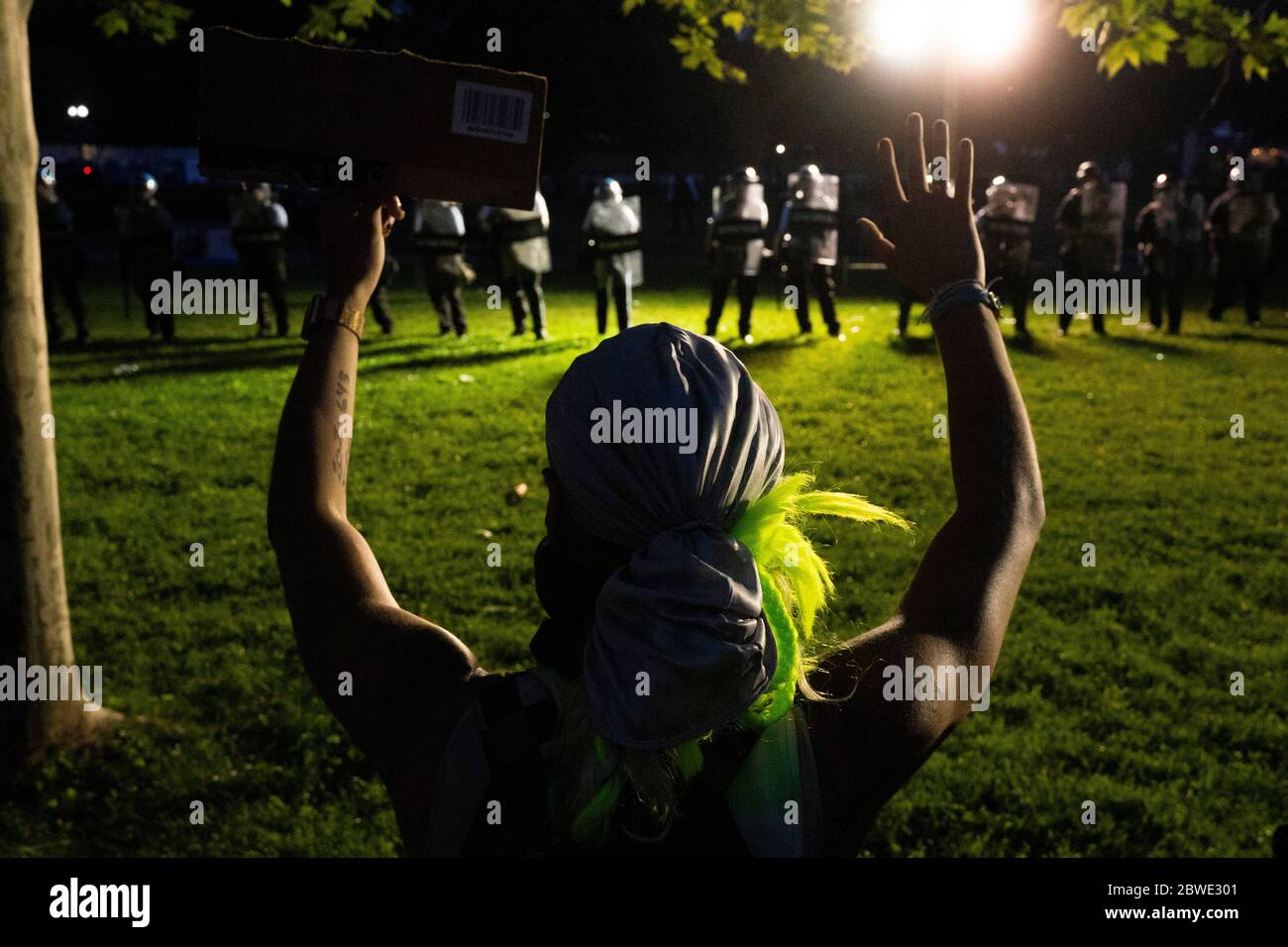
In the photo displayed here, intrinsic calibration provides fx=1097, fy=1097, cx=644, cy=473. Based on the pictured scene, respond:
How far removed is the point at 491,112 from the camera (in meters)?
2.01

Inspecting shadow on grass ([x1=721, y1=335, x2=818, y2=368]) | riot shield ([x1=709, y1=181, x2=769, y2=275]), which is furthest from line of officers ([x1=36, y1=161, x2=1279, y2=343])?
shadow on grass ([x1=721, y1=335, x2=818, y2=368])

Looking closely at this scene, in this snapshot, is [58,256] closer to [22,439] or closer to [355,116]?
[22,439]

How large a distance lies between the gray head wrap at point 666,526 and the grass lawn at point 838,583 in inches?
112

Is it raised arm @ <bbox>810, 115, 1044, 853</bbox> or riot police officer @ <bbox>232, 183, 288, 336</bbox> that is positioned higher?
riot police officer @ <bbox>232, 183, 288, 336</bbox>

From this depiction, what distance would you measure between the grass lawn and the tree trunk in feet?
1.50

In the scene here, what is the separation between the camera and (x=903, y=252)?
199 cm

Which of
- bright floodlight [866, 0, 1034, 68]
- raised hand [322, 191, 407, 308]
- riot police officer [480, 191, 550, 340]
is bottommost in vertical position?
raised hand [322, 191, 407, 308]

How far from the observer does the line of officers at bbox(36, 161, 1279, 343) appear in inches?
556

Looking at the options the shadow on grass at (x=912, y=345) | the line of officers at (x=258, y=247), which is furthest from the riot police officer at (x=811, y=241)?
the line of officers at (x=258, y=247)

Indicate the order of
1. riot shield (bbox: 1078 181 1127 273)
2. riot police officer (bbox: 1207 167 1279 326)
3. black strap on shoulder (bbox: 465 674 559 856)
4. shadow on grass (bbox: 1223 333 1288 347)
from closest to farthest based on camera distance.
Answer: black strap on shoulder (bbox: 465 674 559 856) → shadow on grass (bbox: 1223 333 1288 347) → riot shield (bbox: 1078 181 1127 273) → riot police officer (bbox: 1207 167 1279 326)

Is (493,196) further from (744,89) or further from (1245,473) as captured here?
(744,89)

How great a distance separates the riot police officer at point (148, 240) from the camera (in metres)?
14.1

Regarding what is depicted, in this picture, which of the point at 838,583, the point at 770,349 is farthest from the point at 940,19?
the point at 770,349

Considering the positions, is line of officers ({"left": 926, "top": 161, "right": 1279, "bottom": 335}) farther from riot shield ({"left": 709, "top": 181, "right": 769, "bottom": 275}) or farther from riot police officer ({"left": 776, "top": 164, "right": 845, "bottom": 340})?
riot shield ({"left": 709, "top": 181, "right": 769, "bottom": 275})
